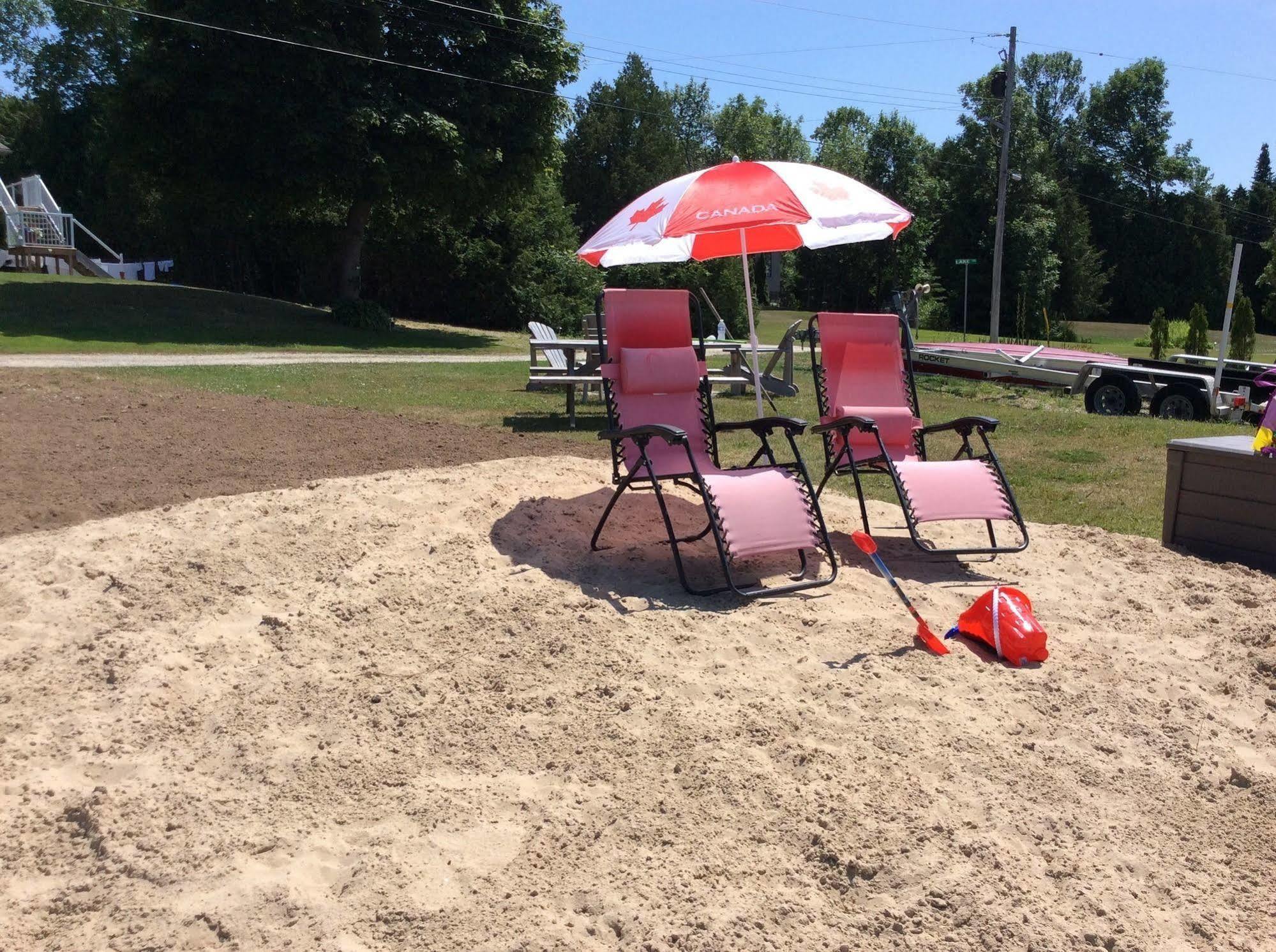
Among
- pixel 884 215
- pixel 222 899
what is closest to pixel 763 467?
pixel 884 215

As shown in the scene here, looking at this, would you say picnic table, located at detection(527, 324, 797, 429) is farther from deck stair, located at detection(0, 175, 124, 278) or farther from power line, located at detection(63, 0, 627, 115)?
deck stair, located at detection(0, 175, 124, 278)

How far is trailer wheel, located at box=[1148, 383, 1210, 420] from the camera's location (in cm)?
1273

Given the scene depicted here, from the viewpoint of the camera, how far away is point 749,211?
5492 millimetres

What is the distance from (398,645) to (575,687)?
852 mm

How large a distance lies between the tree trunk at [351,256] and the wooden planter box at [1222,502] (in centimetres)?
2241

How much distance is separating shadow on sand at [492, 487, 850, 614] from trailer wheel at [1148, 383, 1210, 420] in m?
9.37

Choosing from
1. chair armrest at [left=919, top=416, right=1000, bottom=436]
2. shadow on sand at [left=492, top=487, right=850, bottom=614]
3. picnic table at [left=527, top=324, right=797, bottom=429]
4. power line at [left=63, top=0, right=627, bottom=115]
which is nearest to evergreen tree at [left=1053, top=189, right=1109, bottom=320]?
power line at [left=63, top=0, right=627, bottom=115]

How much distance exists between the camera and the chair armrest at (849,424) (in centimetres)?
542

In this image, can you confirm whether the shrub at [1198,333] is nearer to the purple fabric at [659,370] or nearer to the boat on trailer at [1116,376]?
the boat on trailer at [1116,376]

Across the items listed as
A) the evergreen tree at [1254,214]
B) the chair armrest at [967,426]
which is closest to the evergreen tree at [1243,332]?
the chair armrest at [967,426]

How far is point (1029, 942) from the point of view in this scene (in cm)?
262

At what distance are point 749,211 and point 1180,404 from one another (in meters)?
9.74

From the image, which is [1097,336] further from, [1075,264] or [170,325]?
[170,325]

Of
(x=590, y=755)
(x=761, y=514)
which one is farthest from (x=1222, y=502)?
(x=590, y=755)
